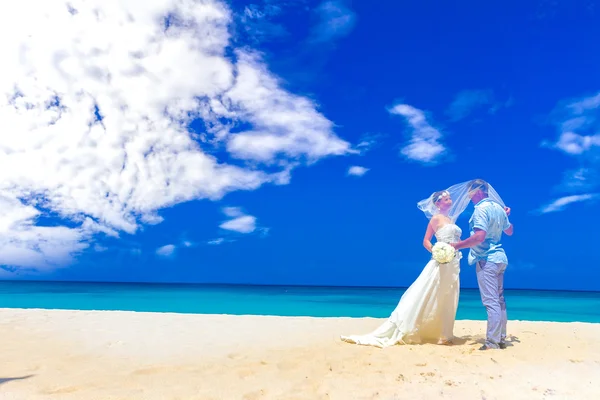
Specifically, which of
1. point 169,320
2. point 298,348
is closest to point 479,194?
point 298,348

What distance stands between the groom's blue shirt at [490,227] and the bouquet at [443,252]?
28cm

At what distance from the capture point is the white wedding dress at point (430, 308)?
6578 mm

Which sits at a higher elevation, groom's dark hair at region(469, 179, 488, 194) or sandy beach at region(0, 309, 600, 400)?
groom's dark hair at region(469, 179, 488, 194)

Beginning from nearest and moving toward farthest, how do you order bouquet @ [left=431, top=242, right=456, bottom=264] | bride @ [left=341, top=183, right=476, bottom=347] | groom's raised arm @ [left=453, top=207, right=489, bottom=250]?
1. groom's raised arm @ [left=453, top=207, right=489, bottom=250]
2. bouquet @ [left=431, top=242, right=456, bottom=264]
3. bride @ [left=341, top=183, right=476, bottom=347]

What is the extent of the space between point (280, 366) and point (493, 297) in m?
2.92

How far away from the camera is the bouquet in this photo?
21.1 feet

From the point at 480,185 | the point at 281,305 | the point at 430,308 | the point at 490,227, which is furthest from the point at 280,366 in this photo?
the point at 281,305

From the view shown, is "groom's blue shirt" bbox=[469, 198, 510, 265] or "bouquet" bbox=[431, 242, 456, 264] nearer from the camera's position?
"groom's blue shirt" bbox=[469, 198, 510, 265]

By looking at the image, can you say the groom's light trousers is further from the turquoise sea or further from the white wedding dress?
the turquoise sea

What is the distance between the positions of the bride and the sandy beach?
0.29m

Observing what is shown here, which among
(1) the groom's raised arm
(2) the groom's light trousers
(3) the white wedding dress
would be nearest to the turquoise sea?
(3) the white wedding dress

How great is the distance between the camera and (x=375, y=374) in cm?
475

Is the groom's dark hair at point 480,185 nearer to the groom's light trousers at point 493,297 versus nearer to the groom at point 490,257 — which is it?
the groom at point 490,257

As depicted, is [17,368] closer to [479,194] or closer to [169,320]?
[169,320]
